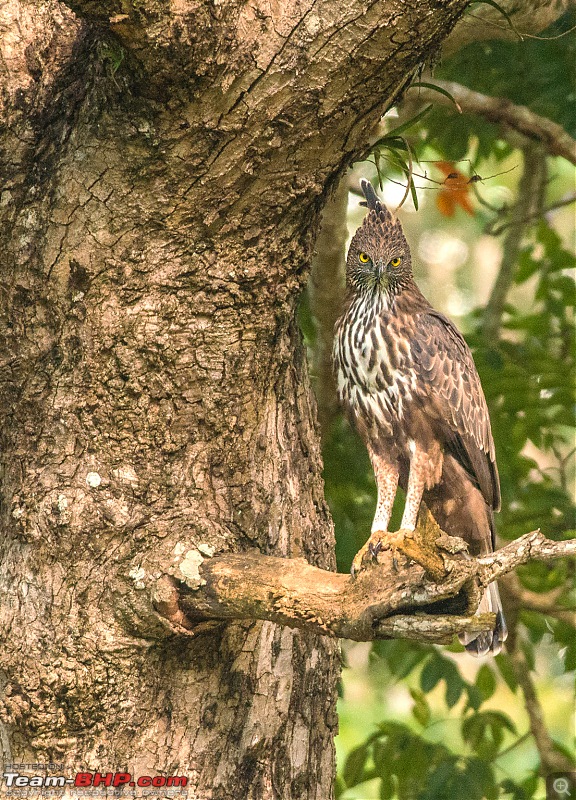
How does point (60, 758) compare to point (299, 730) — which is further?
point (299, 730)

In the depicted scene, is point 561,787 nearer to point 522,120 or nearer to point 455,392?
point 455,392

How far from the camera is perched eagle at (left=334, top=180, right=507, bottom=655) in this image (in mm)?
3518

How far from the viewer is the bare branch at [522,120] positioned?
453cm

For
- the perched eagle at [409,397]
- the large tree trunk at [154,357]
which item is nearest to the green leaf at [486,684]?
the perched eagle at [409,397]

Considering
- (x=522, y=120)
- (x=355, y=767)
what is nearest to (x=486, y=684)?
(x=355, y=767)

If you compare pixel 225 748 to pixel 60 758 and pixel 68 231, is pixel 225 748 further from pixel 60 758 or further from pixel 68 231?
pixel 68 231

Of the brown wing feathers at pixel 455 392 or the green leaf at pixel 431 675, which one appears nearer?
the brown wing feathers at pixel 455 392

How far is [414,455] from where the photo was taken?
3518 mm

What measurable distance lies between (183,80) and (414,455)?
65.6 inches

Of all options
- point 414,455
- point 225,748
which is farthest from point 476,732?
point 225,748

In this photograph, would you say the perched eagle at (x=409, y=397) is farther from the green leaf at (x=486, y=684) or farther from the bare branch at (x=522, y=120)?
the bare branch at (x=522, y=120)

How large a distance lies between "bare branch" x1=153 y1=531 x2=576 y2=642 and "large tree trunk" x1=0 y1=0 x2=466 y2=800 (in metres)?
0.08

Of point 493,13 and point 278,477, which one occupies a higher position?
point 493,13

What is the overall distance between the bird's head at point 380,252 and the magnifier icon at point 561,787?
2484mm
